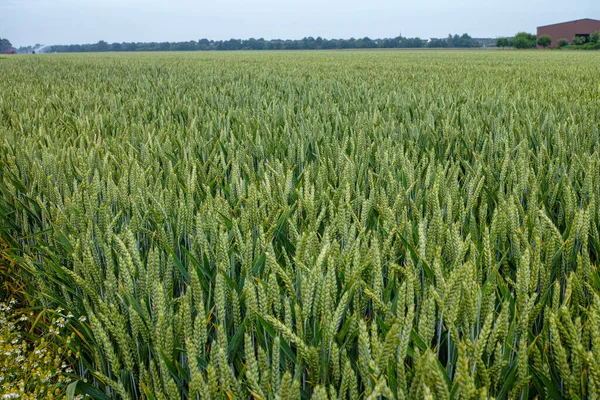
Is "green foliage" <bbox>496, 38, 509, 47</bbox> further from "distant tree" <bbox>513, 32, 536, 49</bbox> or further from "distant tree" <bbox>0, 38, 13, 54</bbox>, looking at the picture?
"distant tree" <bbox>0, 38, 13, 54</bbox>

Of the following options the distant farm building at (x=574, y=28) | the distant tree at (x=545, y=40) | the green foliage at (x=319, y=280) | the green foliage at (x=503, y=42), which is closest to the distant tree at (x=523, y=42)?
the distant tree at (x=545, y=40)

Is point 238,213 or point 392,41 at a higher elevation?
point 392,41

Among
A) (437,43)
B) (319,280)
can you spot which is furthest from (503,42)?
(319,280)

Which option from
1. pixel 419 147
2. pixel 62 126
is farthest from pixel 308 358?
pixel 62 126

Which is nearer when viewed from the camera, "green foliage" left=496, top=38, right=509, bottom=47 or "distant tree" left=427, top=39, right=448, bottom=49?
"green foliage" left=496, top=38, right=509, bottom=47

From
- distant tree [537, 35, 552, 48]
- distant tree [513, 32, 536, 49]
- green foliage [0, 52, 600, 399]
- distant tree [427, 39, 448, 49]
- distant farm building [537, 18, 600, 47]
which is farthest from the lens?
distant tree [427, 39, 448, 49]

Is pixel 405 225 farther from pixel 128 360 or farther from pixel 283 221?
pixel 128 360

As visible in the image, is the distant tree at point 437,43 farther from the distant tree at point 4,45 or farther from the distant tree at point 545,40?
the distant tree at point 4,45

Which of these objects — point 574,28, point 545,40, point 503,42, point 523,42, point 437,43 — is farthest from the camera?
point 437,43

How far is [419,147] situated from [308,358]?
2060 mm

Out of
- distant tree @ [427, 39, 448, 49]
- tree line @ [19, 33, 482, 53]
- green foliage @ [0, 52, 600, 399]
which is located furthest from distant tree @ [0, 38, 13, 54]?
green foliage @ [0, 52, 600, 399]

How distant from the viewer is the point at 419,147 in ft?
9.02

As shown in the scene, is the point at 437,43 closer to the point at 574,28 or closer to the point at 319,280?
the point at 574,28

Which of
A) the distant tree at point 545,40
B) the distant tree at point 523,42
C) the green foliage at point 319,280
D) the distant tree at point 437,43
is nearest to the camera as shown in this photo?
the green foliage at point 319,280
